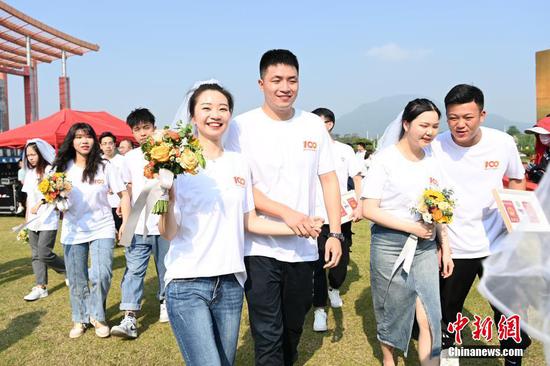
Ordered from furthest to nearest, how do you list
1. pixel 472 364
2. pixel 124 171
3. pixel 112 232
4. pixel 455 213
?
pixel 124 171
pixel 112 232
pixel 472 364
pixel 455 213

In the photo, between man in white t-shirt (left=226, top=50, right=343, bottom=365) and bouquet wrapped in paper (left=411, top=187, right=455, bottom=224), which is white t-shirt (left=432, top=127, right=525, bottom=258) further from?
man in white t-shirt (left=226, top=50, right=343, bottom=365)

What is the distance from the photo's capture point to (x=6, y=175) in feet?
51.7

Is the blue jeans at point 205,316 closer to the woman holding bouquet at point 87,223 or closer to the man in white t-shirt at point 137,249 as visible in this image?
the man in white t-shirt at point 137,249

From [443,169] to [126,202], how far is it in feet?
10.4

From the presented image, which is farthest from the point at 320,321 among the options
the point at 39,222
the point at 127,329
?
the point at 39,222

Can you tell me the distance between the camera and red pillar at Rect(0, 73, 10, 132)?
31.5m

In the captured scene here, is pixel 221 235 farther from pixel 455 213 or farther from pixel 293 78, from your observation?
pixel 455 213

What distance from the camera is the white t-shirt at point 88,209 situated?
4.81m

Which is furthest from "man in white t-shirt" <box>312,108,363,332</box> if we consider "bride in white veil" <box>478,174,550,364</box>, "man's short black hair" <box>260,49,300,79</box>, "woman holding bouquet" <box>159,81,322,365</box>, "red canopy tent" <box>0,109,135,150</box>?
"red canopy tent" <box>0,109,135,150</box>

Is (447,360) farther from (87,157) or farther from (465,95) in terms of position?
(87,157)

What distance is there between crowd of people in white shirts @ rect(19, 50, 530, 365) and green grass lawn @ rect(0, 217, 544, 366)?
2.56ft

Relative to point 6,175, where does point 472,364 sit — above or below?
below

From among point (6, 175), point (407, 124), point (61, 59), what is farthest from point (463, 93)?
point (61, 59)

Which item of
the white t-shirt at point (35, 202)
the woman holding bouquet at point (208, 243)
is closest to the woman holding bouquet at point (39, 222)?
the white t-shirt at point (35, 202)
